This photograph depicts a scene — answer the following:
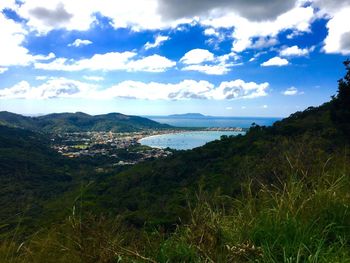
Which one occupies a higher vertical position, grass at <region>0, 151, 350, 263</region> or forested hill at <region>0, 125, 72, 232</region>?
grass at <region>0, 151, 350, 263</region>

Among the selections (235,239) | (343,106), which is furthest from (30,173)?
(235,239)

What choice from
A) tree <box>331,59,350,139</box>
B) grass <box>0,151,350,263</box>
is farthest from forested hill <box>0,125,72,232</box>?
grass <box>0,151,350,263</box>

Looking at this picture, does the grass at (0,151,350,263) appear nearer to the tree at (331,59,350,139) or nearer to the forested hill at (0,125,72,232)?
the tree at (331,59,350,139)

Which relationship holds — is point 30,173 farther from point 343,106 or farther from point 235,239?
point 235,239

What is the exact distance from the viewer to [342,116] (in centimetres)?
2528

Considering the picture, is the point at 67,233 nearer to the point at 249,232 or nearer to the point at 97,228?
the point at 97,228

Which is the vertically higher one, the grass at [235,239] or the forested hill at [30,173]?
the grass at [235,239]

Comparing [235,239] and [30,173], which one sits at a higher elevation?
[235,239]

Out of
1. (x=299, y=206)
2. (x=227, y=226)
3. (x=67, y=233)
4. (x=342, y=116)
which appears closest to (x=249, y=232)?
(x=227, y=226)

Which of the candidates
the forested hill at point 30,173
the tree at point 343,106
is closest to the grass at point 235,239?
the tree at point 343,106

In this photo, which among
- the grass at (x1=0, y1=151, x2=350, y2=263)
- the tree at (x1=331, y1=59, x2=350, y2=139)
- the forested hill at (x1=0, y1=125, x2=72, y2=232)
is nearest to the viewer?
the grass at (x1=0, y1=151, x2=350, y2=263)

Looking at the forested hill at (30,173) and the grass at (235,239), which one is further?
the forested hill at (30,173)

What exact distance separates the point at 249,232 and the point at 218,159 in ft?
152

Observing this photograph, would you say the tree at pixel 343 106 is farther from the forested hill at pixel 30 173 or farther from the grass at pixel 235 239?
the forested hill at pixel 30 173
